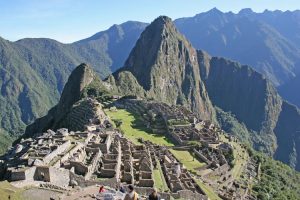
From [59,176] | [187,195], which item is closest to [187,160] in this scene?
[187,195]

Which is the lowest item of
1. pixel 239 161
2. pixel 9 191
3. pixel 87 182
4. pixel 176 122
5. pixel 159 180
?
pixel 239 161

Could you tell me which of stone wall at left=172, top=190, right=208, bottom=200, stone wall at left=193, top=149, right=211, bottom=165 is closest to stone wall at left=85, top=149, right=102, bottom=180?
stone wall at left=172, top=190, right=208, bottom=200

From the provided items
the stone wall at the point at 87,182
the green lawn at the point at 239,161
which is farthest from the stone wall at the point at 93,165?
the green lawn at the point at 239,161

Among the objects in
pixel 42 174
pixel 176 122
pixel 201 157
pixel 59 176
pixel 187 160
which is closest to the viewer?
pixel 42 174

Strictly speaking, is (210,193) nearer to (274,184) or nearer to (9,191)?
(9,191)

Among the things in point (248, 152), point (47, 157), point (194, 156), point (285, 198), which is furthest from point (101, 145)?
point (248, 152)

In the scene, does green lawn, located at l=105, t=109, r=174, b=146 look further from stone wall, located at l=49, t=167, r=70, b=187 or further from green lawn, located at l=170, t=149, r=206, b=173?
stone wall, located at l=49, t=167, r=70, b=187
